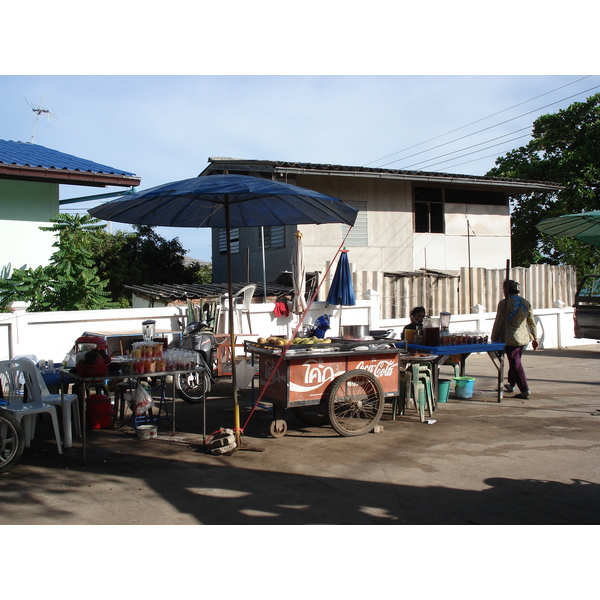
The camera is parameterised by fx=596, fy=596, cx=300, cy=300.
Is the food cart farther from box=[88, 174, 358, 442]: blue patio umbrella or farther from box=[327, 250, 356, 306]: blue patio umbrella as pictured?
box=[327, 250, 356, 306]: blue patio umbrella

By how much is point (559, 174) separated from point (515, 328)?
1836 cm

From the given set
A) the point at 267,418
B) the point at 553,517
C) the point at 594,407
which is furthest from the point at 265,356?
the point at 594,407

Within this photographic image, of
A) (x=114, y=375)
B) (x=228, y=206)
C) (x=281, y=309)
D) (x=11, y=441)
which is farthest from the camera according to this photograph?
(x=281, y=309)

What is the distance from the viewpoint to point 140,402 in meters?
7.48

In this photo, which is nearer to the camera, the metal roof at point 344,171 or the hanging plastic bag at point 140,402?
the hanging plastic bag at point 140,402

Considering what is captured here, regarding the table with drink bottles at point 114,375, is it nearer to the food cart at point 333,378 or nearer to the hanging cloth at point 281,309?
the food cart at point 333,378

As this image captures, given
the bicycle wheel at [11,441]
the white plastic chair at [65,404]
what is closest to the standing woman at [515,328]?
the white plastic chair at [65,404]

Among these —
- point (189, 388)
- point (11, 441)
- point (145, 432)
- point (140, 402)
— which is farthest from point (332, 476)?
point (189, 388)

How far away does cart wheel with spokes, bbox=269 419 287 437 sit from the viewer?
715cm

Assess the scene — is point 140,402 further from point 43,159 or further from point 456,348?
point 43,159

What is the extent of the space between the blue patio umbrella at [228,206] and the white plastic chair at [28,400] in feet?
6.21

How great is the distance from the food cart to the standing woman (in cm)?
254

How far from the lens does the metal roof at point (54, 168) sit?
34.1 ft

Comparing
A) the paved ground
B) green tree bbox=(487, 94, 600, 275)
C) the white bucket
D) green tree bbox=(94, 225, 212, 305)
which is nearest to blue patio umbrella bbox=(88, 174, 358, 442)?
the paved ground
